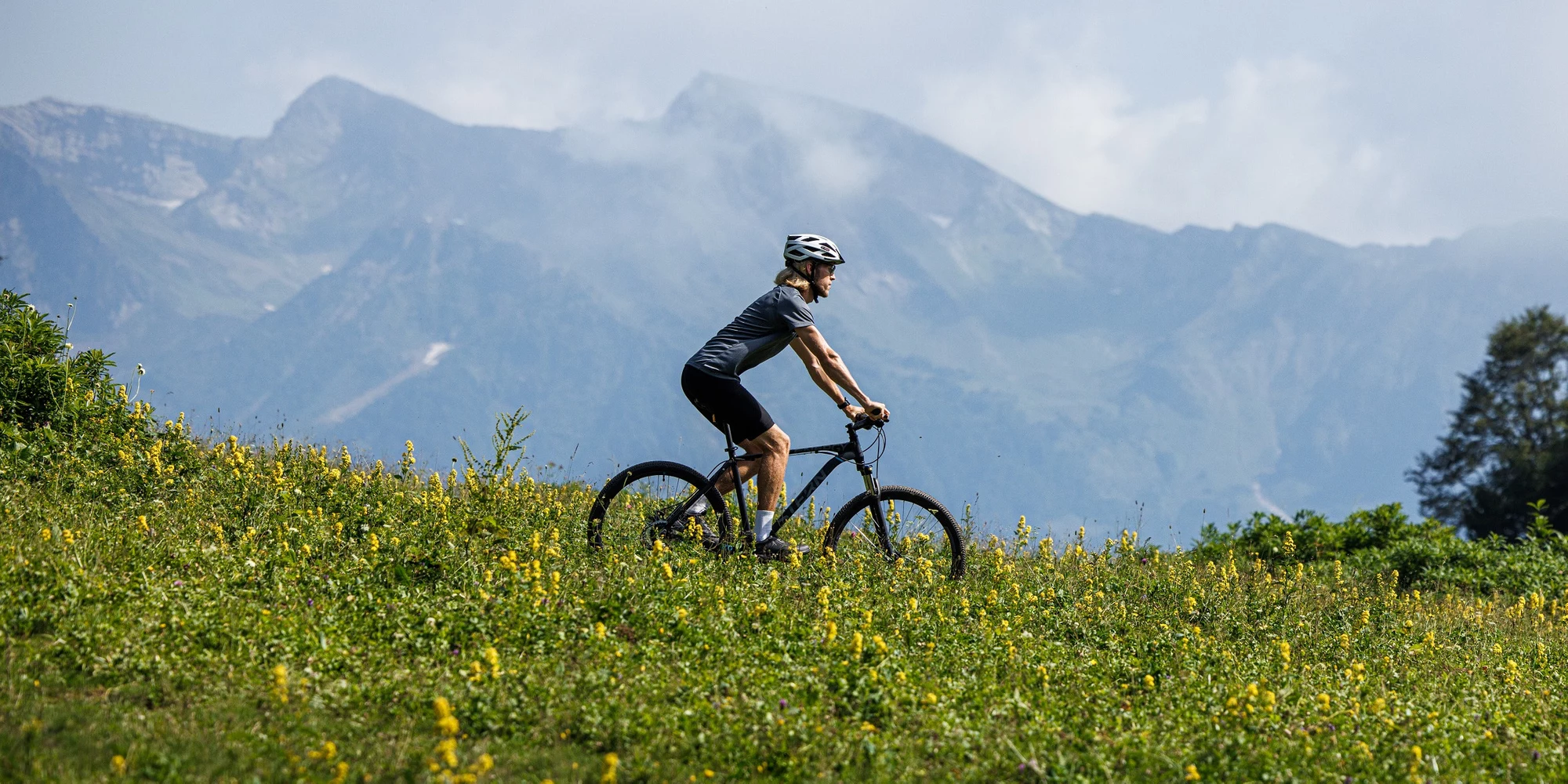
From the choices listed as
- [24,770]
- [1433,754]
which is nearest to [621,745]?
[24,770]

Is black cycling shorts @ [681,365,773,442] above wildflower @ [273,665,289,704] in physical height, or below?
above

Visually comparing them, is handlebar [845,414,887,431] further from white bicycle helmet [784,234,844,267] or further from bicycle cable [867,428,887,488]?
white bicycle helmet [784,234,844,267]

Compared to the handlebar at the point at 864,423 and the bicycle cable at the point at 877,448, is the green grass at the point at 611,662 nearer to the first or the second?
the bicycle cable at the point at 877,448

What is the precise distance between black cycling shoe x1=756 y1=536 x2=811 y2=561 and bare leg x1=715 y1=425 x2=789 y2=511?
249mm

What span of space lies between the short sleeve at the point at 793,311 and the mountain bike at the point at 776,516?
904 mm

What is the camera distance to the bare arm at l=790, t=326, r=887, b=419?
8172 mm


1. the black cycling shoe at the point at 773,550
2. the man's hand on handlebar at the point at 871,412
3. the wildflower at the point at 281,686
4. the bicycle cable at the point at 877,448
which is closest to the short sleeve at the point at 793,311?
the man's hand on handlebar at the point at 871,412

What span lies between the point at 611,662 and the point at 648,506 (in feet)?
9.86

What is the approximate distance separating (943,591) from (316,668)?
4.40 m

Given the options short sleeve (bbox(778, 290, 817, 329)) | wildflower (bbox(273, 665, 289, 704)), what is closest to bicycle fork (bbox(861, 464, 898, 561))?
short sleeve (bbox(778, 290, 817, 329))

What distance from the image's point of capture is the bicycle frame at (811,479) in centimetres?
836

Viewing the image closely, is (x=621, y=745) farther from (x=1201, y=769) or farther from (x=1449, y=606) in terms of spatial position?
(x=1449, y=606)

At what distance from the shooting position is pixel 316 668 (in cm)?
593

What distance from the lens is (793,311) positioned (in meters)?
8.12
